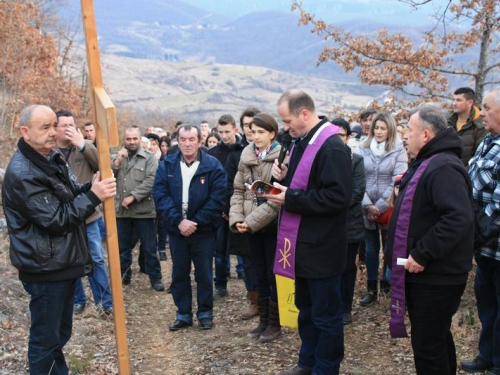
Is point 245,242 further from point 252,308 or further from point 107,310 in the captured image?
point 107,310

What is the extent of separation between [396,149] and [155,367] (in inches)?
142

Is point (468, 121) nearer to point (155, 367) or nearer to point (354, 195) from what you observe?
point (354, 195)

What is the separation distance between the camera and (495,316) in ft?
16.4

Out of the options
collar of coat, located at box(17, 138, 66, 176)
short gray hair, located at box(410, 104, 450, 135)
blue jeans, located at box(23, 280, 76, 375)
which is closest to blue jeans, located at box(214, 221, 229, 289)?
blue jeans, located at box(23, 280, 76, 375)

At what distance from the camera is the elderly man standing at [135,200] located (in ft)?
26.2

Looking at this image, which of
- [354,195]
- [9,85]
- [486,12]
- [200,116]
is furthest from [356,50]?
[200,116]

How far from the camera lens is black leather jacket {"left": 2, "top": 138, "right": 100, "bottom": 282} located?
3.94m

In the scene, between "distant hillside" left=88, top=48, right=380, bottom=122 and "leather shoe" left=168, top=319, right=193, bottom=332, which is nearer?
"leather shoe" left=168, top=319, right=193, bottom=332

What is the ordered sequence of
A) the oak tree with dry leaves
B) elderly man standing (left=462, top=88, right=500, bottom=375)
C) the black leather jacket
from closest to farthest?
the black leather jacket, elderly man standing (left=462, top=88, right=500, bottom=375), the oak tree with dry leaves

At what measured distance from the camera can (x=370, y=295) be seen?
6.96 m

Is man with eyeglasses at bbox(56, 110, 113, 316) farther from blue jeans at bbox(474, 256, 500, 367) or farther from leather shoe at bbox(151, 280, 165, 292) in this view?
blue jeans at bbox(474, 256, 500, 367)

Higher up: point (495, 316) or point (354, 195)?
point (354, 195)

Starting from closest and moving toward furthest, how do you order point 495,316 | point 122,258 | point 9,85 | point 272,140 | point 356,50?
1. point 495,316
2. point 272,140
3. point 122,258
4. point 356,50
5. point 9,85

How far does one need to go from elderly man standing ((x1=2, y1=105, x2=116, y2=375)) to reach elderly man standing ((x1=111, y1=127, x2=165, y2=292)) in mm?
3715
